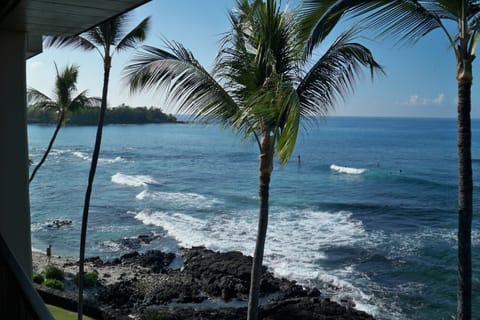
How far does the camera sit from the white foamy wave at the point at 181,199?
32750mm

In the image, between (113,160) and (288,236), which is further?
(113,160)

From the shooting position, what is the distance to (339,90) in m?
6.83

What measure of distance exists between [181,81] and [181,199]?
95.9 feet

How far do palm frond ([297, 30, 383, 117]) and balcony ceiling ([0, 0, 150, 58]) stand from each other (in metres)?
3.68

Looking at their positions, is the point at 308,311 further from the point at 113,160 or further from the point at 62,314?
the point at 113,160

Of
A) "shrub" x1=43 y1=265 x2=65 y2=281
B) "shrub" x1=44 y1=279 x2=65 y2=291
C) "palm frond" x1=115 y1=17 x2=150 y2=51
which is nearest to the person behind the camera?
"palm frond" x1=115 y1=17 x2=150 y2=51

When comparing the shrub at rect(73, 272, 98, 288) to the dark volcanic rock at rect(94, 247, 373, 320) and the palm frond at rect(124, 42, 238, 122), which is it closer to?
the dark volcanic rock at rect(94, 247, 373, 320)

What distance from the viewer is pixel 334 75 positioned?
6.71 meters

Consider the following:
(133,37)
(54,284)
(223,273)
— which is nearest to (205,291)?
(223,273)

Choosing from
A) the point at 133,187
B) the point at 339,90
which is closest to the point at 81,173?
the point at 133,187

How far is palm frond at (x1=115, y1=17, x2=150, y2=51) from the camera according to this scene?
10266mm

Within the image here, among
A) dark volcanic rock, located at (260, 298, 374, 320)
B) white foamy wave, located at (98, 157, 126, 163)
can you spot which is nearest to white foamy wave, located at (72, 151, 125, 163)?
white foamy wave, located at (98, 157, 126, 163)

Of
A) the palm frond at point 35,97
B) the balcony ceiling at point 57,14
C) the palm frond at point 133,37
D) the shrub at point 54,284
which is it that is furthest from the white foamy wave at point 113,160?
the balcony ceiling at point 57,14

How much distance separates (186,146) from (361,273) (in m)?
64.9
